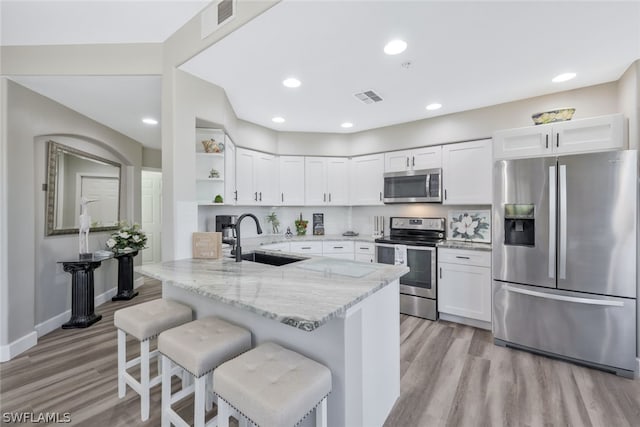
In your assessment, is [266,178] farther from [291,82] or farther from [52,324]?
[52,324]

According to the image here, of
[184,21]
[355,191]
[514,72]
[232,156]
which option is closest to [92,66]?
[184,21]

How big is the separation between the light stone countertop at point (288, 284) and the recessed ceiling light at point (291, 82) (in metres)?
1.74

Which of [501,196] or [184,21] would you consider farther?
[501,196]

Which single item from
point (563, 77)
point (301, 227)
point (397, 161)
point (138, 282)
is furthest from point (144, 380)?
point (563, 77)

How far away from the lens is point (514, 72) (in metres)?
2.51

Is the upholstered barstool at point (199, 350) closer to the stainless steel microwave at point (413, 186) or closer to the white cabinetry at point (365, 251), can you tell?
the white cabinetry at point (365, 251)

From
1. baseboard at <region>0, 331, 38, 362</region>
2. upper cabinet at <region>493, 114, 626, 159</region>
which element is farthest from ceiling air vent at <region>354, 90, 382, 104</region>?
baseboard at <region>0, 331, 38, 362</region>

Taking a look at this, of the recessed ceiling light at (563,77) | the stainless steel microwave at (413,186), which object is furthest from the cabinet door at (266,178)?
the recessed ceiling light at (563,77)

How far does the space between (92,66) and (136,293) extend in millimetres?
3346

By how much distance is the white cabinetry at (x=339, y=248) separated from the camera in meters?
4.09

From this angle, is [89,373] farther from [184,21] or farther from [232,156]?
[184,21]

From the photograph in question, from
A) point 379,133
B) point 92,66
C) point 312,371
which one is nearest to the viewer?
point 312,371

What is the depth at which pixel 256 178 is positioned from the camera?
159 inches

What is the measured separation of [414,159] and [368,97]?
1238 millimetres
